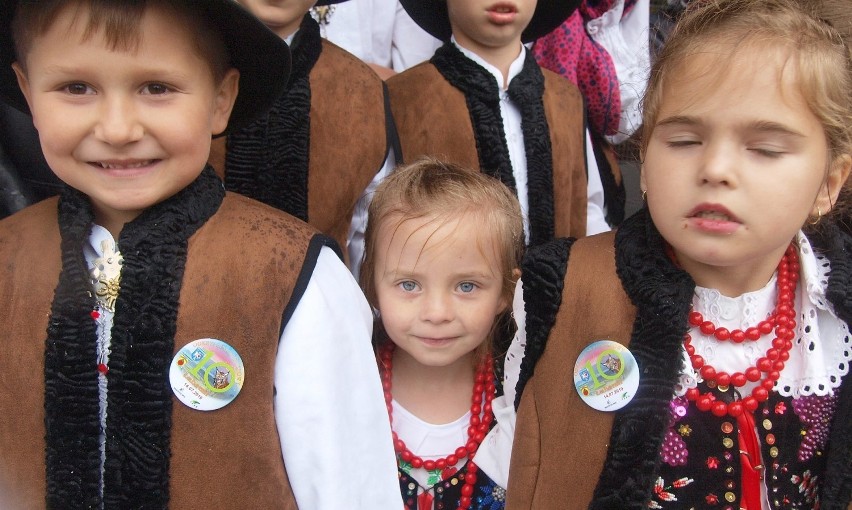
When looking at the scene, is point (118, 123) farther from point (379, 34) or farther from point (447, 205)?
point (379, 34)

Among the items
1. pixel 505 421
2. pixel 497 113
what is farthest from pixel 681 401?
pixel 497 113

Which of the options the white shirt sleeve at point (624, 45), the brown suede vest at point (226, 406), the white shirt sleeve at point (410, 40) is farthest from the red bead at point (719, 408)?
the white shirt sleeve at point (410, 40)

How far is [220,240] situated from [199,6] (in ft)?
1.24

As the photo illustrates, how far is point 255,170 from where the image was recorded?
189 cm

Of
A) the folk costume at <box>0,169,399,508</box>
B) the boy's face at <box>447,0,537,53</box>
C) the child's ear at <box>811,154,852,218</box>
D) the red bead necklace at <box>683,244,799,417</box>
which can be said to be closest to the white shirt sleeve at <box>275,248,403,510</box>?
the folk costume at <box>0,169,399,508</box>

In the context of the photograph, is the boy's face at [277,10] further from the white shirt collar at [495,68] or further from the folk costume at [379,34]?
the folk costume at [379,34]

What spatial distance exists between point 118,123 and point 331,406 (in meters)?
0.56

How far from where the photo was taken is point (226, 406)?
1332 millimetres

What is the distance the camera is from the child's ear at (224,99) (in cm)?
146

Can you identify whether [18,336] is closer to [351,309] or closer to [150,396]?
[150,396]

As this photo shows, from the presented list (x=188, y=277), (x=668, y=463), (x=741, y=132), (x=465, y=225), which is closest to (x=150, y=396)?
(x=188, y=277)

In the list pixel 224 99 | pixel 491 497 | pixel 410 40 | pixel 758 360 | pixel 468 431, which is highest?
pixel 410 40

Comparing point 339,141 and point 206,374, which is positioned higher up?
point 339,141

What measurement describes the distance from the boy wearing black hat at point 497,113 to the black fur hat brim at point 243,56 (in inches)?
26.3
